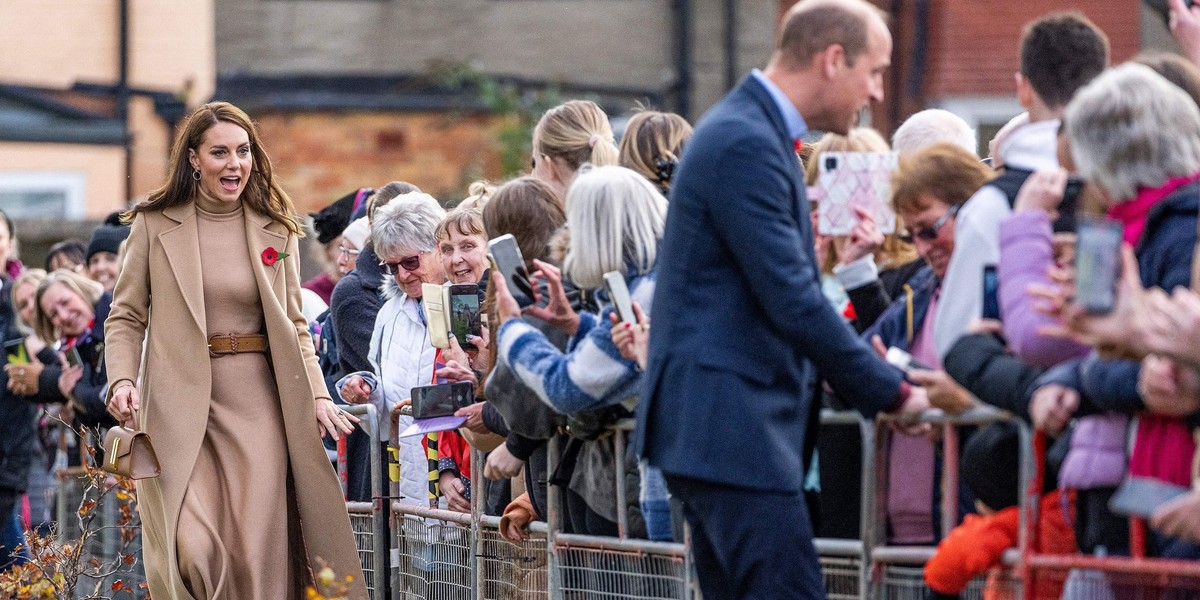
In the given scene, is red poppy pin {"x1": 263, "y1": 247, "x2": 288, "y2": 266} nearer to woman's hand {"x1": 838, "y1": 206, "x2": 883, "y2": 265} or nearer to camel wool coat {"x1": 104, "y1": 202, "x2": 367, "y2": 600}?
camel wool coat {"x1": 104, "y1": 202, "x2": 367, "y2": 600}

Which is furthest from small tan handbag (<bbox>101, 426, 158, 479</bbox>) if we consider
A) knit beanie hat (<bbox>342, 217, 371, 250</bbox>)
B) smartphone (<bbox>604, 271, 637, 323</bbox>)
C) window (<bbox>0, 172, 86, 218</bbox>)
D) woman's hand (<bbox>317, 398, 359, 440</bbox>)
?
window (<bbox>0, 172, 86, 218</bbox>)

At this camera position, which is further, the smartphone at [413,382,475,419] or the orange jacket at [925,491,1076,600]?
the smartphone at [413,382,475,419]

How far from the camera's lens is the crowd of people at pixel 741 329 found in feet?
13.3

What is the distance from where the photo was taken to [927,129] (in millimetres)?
6273

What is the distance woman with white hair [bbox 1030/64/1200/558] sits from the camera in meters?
3.96

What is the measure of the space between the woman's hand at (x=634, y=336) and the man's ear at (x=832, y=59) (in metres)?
0.87

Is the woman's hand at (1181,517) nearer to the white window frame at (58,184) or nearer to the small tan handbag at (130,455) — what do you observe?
the small tan handbag at (130,455)

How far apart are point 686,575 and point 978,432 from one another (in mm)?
1039

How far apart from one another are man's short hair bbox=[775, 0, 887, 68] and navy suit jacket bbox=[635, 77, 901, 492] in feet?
0.66

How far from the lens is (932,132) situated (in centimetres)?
625

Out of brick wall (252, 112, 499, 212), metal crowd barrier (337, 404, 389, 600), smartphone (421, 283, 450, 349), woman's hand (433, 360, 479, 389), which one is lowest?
metal crowd barrier (337, 404, 389, 600)

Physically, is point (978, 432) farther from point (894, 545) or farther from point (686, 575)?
point (686, 575)

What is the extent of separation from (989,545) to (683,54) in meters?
15.6

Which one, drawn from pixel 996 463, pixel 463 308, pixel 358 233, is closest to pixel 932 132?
pixel 463 308
